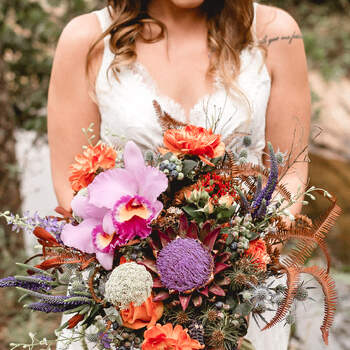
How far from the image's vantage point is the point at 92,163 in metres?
0.98

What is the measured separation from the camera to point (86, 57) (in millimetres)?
1587

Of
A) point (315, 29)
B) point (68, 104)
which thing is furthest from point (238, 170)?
point (315, 29)

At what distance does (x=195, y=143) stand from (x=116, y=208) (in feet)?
0.69

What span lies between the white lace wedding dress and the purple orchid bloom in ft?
2.17

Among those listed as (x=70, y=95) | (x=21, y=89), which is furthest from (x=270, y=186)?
(x=21, y=89)

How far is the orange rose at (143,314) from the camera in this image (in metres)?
0.88

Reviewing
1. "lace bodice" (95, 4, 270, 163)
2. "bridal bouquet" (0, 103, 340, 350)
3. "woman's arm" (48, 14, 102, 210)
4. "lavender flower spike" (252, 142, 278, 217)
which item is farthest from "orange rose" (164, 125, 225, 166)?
"woman's arm" (48, 14, 102, 210)

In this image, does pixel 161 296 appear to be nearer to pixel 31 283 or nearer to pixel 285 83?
pixel 31 283

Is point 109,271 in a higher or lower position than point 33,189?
higher

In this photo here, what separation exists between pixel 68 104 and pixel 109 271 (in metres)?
0.83

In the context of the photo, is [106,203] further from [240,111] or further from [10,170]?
[10,170]

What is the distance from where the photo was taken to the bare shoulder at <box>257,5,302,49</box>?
5.34 feet

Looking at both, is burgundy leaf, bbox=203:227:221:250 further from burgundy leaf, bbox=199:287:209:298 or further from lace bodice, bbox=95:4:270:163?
lace bodice, bbox=95:4:270:163

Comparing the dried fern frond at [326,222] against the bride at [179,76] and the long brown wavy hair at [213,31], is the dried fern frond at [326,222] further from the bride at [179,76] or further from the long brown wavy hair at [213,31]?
the long brown wavy hair at [213,31]
